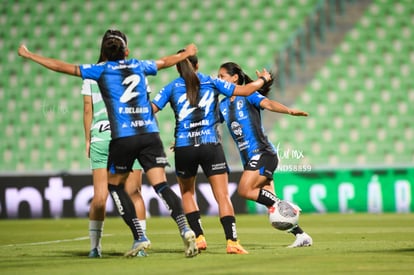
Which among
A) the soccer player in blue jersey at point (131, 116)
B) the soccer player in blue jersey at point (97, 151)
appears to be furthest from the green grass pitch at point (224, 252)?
the soccer player in blue jersey at point (131, 116)

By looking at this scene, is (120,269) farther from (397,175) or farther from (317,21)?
(317,21)

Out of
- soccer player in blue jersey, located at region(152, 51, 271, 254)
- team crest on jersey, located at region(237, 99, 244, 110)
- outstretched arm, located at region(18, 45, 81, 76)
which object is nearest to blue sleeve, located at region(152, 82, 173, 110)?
soccer player in blue jersey, located at region(152, 51, 271, 254)

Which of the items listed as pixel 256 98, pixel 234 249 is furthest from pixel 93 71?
pixel 256 98

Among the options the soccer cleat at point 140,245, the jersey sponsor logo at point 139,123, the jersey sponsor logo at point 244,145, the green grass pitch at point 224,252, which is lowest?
the green grass pitch at point 224,252

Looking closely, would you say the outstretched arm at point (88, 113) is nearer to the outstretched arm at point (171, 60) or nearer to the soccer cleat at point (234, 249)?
the outstretched arm at point (171, 60)

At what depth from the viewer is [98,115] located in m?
8.86

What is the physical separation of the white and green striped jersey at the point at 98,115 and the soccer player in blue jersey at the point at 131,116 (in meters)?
0.65

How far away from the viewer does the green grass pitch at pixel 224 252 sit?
7.27m

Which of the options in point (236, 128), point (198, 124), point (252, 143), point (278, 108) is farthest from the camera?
point (236, 128)

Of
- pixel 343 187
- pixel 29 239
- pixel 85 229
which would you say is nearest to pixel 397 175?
pixel 343 187

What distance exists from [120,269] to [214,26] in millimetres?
16255

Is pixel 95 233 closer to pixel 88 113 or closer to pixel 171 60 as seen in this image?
pixel 88 113

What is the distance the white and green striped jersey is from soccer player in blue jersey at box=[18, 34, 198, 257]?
647mm

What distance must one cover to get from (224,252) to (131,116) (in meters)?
1.80
